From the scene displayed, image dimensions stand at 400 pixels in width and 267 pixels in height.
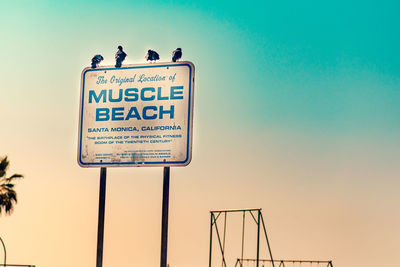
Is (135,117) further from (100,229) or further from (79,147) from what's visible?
(100,229)

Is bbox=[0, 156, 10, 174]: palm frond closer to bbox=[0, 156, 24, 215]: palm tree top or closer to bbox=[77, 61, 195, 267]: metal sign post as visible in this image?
bbox=[0, 156, 24, 215]: palm tree top

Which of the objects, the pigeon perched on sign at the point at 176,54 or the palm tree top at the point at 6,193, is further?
the palm tree top at the point at 6,193

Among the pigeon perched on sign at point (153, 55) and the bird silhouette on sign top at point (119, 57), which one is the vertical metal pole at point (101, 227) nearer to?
the bird silhouette on sign top at point (119, 57)

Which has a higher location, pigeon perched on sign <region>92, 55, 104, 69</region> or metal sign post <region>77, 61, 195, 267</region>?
pigeon perched on sign <region>92, 55, 104, 69</region>

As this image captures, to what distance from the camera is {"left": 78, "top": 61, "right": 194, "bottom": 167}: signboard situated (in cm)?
1465

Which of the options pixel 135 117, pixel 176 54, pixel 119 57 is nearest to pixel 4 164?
pixel 119 57

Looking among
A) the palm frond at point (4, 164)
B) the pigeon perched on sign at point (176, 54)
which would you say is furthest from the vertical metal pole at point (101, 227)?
the palm frond at point (4, 164)

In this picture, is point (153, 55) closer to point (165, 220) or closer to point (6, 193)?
point (165, 220)

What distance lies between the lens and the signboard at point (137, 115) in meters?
14.6

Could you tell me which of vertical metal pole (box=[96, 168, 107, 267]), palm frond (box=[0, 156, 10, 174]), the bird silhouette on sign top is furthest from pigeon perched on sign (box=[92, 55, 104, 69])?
palm frond (box=[0, 156, 10, 174])

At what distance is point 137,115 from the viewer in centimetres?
1511

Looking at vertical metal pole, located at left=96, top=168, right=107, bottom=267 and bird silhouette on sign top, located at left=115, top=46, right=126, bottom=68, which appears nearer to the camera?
vertical metal pole, located at left=96, top=168, right=107, bottom=267

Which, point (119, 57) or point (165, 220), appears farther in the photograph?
point (119, 57)

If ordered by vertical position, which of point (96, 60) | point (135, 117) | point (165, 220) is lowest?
point (165, 220)
